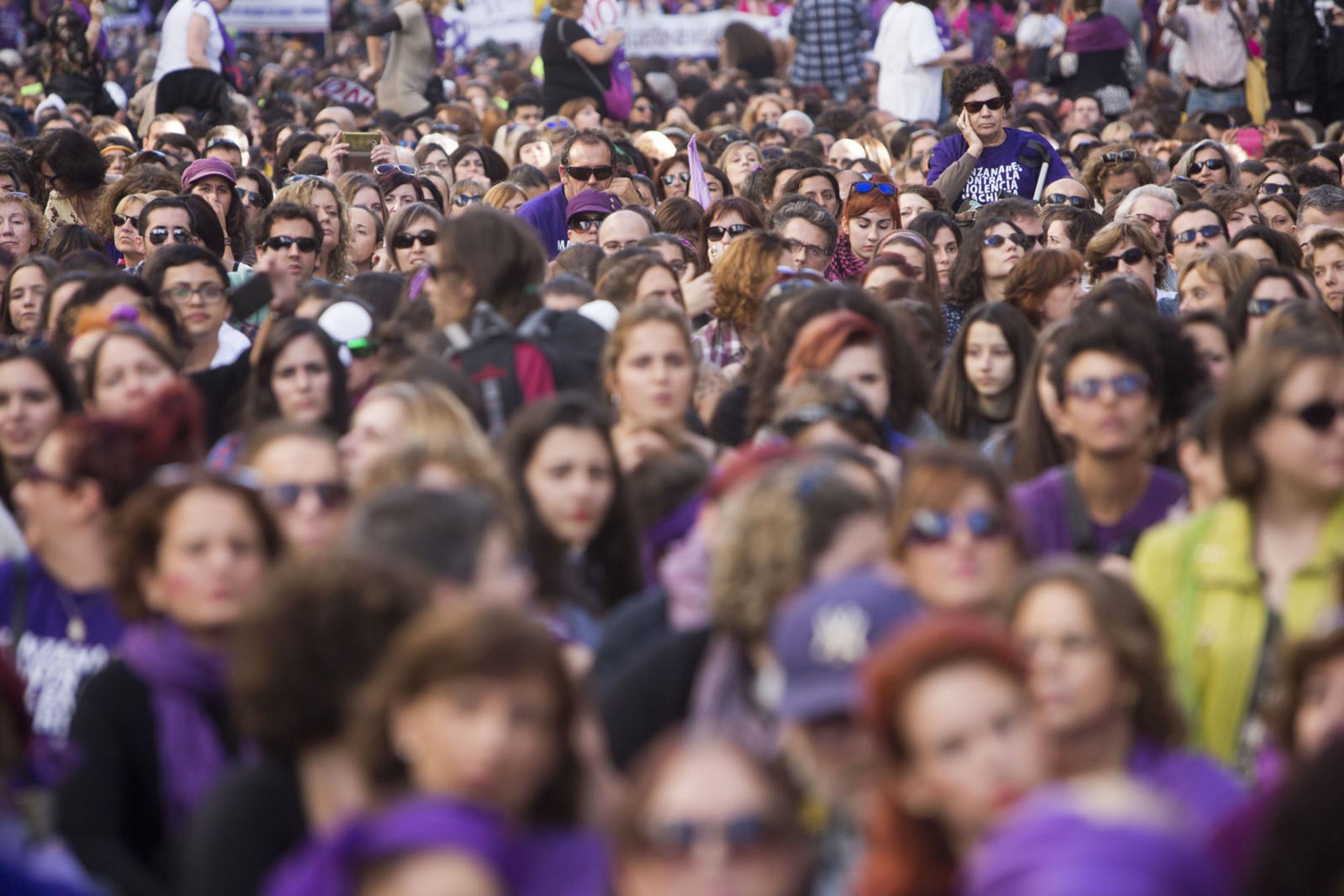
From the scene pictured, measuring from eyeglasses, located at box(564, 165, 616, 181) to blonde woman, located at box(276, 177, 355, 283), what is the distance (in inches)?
64.9

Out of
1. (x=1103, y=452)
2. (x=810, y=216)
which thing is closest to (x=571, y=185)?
(x=810, y=216)

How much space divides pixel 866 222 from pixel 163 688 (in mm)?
7327

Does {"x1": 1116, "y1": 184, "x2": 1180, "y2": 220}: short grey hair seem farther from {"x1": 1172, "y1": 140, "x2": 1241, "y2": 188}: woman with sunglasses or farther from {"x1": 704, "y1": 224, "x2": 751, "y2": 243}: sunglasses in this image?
{"x1": 1172, "y1": 140, "x2": 1241, "y2": 188}: woman with sunglasses

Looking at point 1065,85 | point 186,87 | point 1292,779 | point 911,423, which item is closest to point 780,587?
point 1292,779

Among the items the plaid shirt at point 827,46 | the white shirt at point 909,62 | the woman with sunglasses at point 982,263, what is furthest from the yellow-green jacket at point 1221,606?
the plaid shirt at point 827,46

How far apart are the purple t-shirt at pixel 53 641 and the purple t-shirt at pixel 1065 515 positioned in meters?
2.31

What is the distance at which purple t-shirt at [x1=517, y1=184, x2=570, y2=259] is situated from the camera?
37.4 ft

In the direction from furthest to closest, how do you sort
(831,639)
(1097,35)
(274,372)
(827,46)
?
1. (827,46)
2. (1097,35)
3. (274,372)
4. (831,639)

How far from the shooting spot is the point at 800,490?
12.6 feet

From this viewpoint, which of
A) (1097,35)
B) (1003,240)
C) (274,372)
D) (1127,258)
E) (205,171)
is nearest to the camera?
(274,372)

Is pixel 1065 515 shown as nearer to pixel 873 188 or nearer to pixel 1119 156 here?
pixel 873 188

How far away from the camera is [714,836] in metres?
2.82

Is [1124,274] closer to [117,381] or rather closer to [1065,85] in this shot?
[117,381]

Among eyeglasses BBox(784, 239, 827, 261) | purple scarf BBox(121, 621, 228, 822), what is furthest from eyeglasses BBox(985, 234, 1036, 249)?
purple scarf BBox(121, 621, 228, 822)
